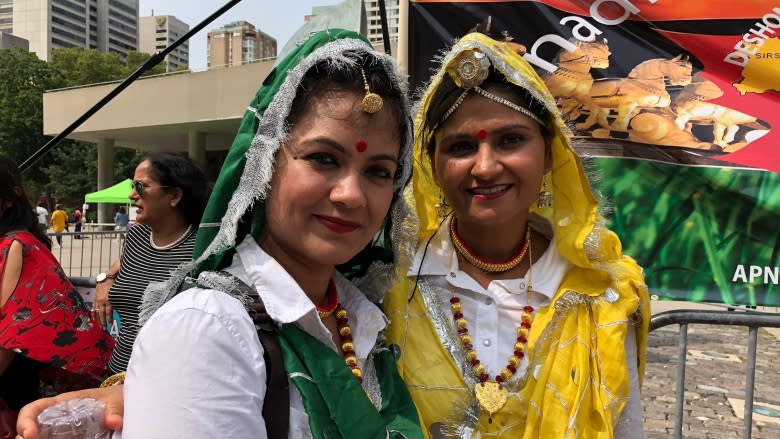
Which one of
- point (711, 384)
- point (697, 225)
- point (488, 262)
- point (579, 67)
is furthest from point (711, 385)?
point (488, 262)

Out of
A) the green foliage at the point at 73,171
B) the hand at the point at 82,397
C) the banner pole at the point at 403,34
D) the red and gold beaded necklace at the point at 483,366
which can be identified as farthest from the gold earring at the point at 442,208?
the green foliage at the point at 73,171

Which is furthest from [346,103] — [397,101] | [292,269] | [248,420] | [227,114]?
[227,114]

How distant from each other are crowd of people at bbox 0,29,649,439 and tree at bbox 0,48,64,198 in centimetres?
3856

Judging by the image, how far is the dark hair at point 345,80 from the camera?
1211 mm

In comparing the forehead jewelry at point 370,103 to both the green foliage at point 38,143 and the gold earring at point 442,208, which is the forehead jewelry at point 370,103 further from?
the green foliage at point 38,143

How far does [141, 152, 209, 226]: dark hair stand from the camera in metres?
3.51

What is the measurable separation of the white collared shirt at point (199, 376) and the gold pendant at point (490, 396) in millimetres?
621

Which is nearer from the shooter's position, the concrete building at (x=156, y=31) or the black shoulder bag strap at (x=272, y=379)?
the black shoulder bag strap at (x=272, y=379)

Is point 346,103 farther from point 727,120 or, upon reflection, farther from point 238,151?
point 727,120

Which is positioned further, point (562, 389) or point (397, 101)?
point (562, 389)

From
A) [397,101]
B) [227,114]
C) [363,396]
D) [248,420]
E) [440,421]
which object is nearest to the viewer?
[248,420]

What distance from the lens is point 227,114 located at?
18203 millimetres

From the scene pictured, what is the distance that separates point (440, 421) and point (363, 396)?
452 mm

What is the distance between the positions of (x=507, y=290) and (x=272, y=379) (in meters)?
0.89
